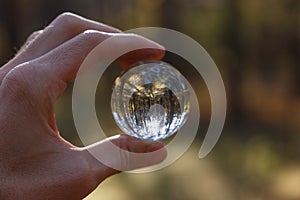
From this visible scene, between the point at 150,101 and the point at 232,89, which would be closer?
the point at 150,101

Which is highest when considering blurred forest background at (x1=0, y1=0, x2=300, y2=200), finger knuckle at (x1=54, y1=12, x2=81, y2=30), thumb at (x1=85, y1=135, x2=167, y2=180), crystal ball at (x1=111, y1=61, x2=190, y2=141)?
finger knuckle at (x1=54, y1=12, x2=81, y2=30)

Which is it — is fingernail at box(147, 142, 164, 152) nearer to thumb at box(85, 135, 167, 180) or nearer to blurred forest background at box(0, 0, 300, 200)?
thumb at box(85, 135, 167, 180)

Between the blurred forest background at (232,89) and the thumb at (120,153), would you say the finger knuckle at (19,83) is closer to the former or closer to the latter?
the thumb at (120,153)

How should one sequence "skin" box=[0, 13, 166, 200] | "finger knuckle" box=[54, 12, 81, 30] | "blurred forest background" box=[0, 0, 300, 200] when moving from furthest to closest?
"blurred forest background" box=[0, 0, 300, 200]
"finger knuckle" box=[54, 12, 81, 30]
"skin" box=[0, 13, 166, 200]

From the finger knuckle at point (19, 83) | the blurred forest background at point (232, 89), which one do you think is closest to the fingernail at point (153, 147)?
the finger knuckle at point (19, 83)

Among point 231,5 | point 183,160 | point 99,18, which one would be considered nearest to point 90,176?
point 183,160

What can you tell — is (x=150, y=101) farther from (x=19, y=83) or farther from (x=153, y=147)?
(x=19, y=83)

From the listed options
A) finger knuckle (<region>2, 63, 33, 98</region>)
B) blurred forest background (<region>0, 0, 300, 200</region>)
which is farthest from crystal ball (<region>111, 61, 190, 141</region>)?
blurred forest background (<region>0, 0, 300, 200</region>)

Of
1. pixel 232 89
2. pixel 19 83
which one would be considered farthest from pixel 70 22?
pixel 232 89
